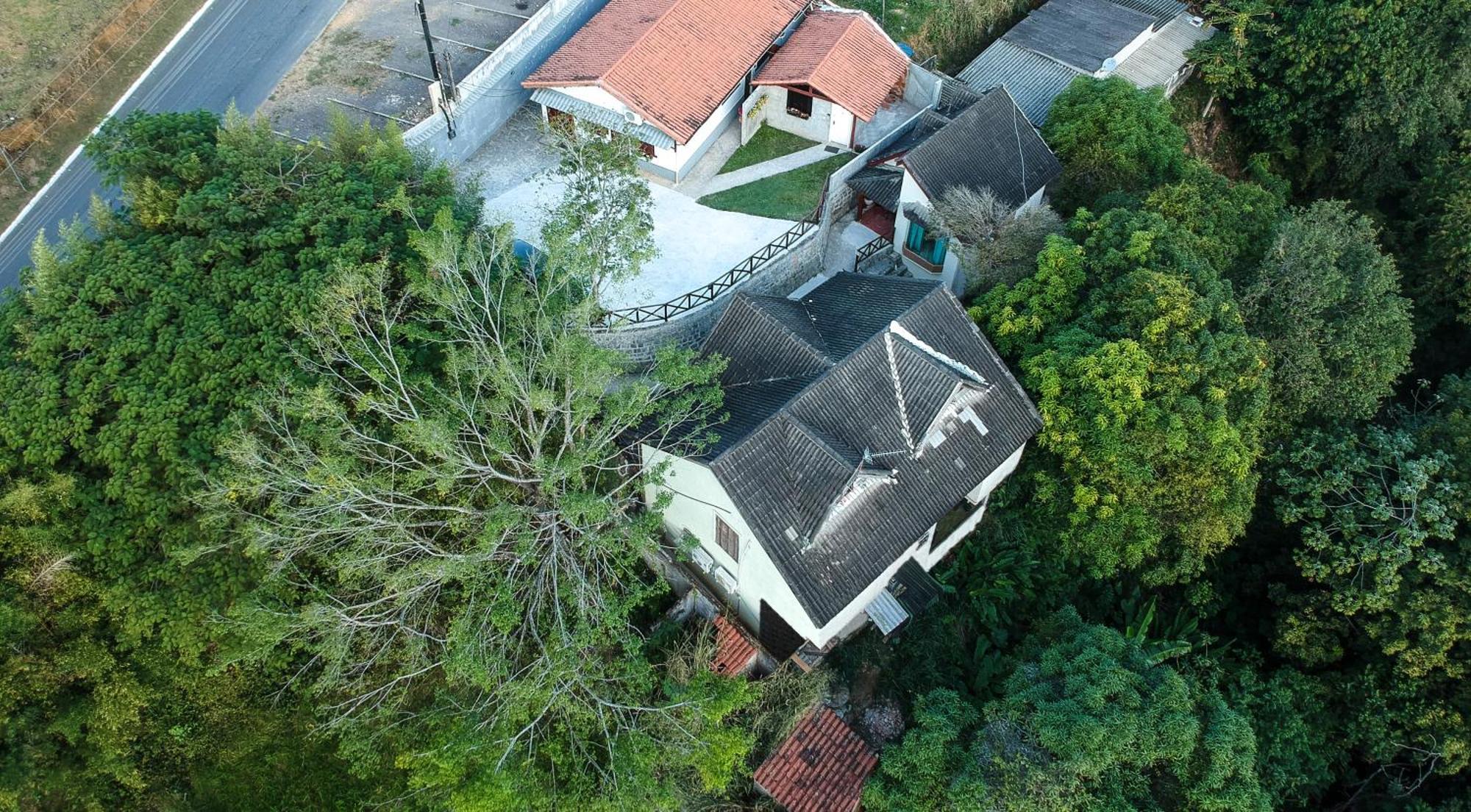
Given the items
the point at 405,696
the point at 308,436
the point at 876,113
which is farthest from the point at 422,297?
the point at 876,113

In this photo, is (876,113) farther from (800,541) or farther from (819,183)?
(800,541)

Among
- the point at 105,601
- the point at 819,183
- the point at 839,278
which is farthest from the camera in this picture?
the point at 819,183

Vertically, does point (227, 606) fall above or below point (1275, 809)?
above

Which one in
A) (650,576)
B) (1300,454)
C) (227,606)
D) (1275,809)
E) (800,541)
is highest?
(227,606)

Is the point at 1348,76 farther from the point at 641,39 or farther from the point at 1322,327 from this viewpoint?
the point at 641,39

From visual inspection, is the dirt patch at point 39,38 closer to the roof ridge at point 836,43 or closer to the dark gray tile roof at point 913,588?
the roof ridge at point 836,43

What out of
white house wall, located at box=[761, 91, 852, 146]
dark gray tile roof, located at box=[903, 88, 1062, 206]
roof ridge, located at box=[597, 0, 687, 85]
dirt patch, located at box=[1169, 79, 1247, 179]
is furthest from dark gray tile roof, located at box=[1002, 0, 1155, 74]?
roof ridge, located at box=[597, 0, 687, 85]

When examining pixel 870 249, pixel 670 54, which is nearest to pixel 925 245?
pixel 870 249
